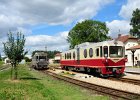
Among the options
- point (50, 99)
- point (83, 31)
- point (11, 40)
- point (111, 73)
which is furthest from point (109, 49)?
point (83, 31)

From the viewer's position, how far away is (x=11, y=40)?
28.8 meters

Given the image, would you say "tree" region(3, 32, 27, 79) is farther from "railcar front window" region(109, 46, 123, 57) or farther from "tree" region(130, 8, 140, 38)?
"tree" region(130, 8, 140, 38)

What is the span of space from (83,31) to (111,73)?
7894 centimetres

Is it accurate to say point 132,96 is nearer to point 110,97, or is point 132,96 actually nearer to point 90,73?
point 110,97

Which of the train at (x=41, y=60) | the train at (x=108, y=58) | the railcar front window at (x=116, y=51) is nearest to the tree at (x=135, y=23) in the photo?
the train at (x=41, y=60)

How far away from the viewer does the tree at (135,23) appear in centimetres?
10394

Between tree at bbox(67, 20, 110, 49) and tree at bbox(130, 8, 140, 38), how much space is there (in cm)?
834

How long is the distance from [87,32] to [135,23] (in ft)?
53.1

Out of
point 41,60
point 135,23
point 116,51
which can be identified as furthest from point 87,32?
point 116,51

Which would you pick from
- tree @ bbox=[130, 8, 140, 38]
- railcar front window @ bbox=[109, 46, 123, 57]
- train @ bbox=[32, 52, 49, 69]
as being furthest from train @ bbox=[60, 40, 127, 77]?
tree @ bbox=[130, 8, 140, 38]

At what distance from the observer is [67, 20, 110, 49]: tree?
10525 cm

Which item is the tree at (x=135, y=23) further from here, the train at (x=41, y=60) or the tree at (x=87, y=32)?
the train at (x=41, y=60)

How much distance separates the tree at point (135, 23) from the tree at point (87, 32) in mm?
8345

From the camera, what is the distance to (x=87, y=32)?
107m
